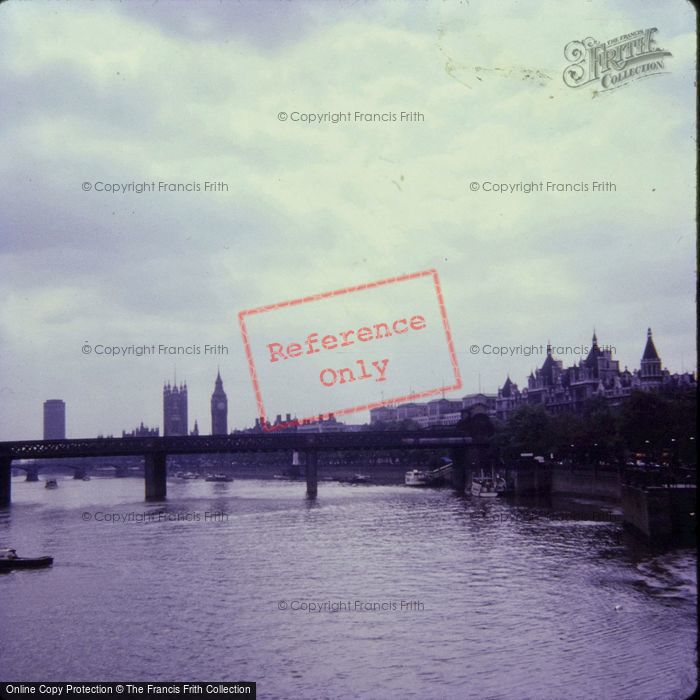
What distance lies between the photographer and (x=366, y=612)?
A: 26219mm

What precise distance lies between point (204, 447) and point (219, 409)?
4179 inches

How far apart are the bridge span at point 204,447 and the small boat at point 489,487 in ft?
25.0

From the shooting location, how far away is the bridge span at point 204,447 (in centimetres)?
8175

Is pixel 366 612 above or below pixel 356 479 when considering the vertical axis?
above

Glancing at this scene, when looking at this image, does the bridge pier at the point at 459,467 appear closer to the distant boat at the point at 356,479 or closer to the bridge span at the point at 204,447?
the bridge span at the point at 204,447

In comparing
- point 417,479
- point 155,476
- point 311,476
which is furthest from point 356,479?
point 155,476

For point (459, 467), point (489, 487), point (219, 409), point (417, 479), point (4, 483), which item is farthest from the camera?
point (219, 409)

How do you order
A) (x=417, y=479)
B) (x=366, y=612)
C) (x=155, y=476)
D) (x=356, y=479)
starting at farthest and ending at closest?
1. (x=356, y=479)
2. (x=417, y=479)
3. (x=155, y=476)
4. (x=366, y=612)

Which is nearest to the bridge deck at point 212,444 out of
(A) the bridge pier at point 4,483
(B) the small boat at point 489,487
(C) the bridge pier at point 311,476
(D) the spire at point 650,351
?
(A) the bridge pier at point 4,483

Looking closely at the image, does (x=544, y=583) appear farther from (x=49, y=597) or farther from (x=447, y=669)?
(x=49, y=597)

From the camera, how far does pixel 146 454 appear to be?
83.6 m

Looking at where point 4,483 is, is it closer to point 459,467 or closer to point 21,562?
point 459,467

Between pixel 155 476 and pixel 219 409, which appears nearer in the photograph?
pixel 155 476

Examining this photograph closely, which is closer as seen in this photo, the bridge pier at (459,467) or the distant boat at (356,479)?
the bridge pier at (459,467)
